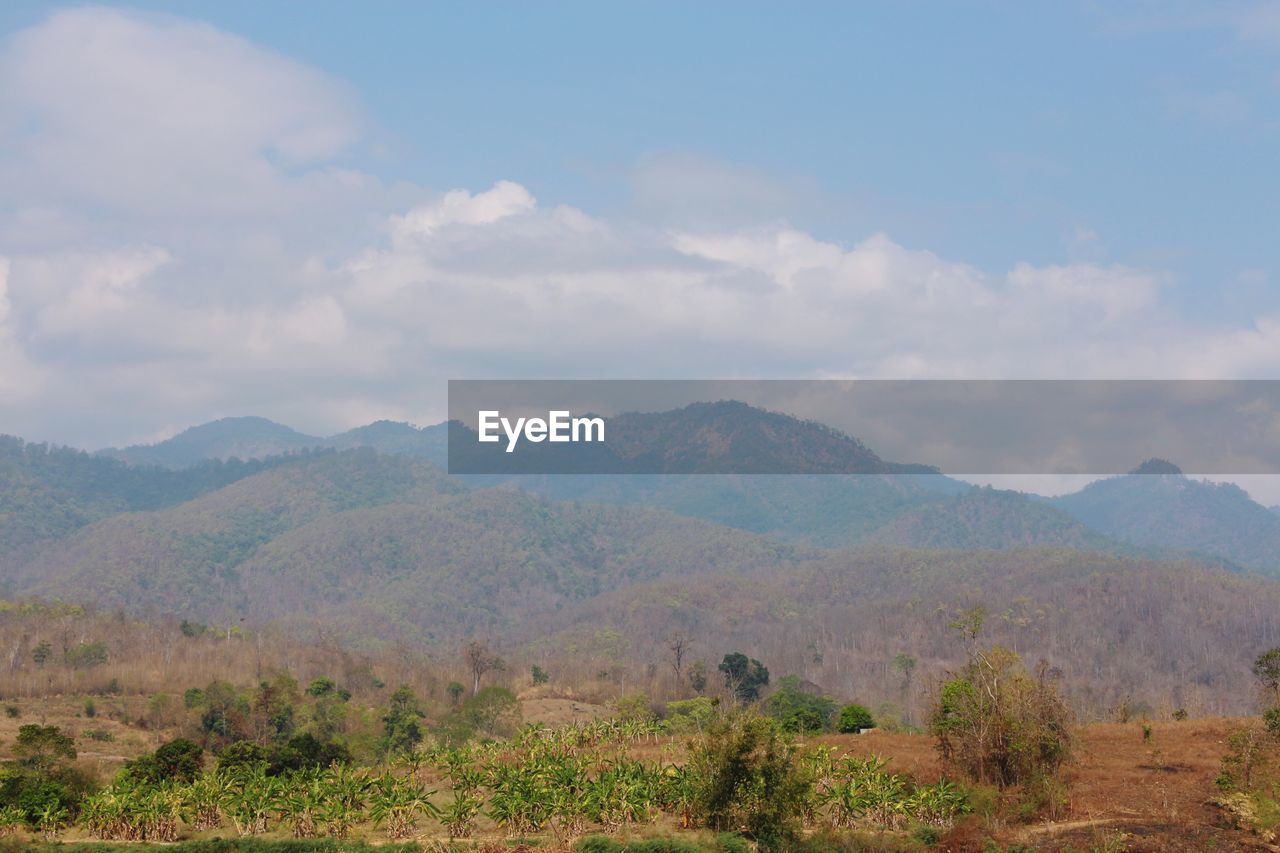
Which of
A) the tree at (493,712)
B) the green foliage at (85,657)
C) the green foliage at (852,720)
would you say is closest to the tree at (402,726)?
the tree at (493,712)

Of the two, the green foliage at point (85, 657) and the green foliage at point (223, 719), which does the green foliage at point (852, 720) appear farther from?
the green foliage at point (85, 657)

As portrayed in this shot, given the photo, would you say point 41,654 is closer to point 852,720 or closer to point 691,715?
point 691,715

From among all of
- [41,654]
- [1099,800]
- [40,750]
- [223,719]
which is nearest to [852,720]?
[1099,800]

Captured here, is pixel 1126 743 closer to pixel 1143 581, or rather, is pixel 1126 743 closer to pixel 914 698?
pixel 914 698

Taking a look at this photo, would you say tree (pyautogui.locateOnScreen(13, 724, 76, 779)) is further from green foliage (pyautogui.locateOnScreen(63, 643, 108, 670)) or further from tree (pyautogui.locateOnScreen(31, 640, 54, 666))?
tree (pyautogui.locateOnScreen(31, 640, 54, 666))

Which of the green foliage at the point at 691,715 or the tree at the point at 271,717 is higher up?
the green foliage at the point at 691,715
